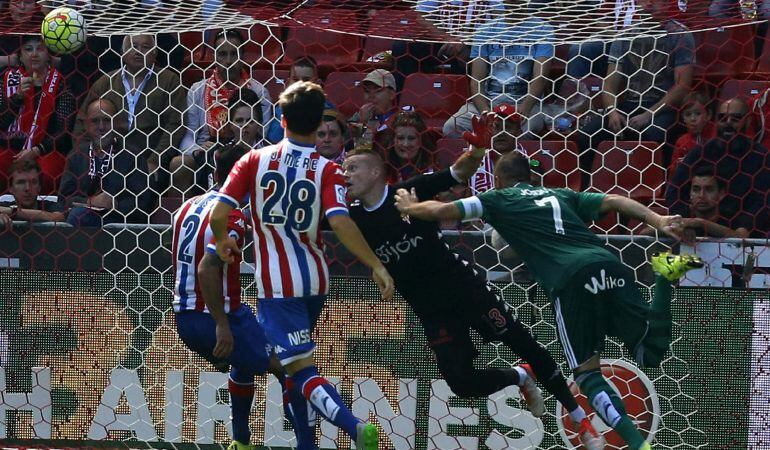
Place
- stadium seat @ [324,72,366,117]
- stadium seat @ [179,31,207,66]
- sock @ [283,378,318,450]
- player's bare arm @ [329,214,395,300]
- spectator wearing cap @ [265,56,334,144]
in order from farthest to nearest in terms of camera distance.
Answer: stadium seat @ [179,31,207,66] < stadium seat @ [324,72,366,117] < spectator wearing cap @ [265,56,334,144] < sock @ [283,378,318,450] < player's bare arm @ [329,214,395,300]

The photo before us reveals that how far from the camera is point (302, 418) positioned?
6.41m

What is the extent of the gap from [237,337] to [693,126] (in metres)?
3.25

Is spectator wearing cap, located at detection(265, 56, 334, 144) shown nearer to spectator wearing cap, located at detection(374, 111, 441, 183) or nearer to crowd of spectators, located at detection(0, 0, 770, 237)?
crowd of spectators, located at detection(0, 0, 770, 237)

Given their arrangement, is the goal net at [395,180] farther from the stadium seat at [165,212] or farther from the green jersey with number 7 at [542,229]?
the green jersey with number 7 at [542,229]

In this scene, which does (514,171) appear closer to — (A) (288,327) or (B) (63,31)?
(A) (288,327)

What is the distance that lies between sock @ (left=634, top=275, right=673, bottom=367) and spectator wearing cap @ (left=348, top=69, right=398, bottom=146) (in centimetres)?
248

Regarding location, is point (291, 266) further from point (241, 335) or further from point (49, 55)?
point (49, 55)

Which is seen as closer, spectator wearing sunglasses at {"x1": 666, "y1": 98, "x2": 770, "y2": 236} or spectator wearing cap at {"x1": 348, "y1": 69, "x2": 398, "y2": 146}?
spectator wearing sunglasses at {"x1": 666, "y1": 98, "x2": 770, "y2": 236}

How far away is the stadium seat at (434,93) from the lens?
27.8 feet

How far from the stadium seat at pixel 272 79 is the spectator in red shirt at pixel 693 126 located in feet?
8.85

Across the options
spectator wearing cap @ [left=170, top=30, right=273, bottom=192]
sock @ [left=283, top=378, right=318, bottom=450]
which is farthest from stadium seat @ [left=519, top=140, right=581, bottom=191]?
sock @ [left=283, top=378, right=318, bottom=450]

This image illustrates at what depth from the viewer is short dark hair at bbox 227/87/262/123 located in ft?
26.5

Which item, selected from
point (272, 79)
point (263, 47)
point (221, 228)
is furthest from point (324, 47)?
point (221, 228)

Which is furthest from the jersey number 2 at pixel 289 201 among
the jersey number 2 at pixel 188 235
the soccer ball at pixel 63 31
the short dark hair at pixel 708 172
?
the short dark hair at pixel 708 172
